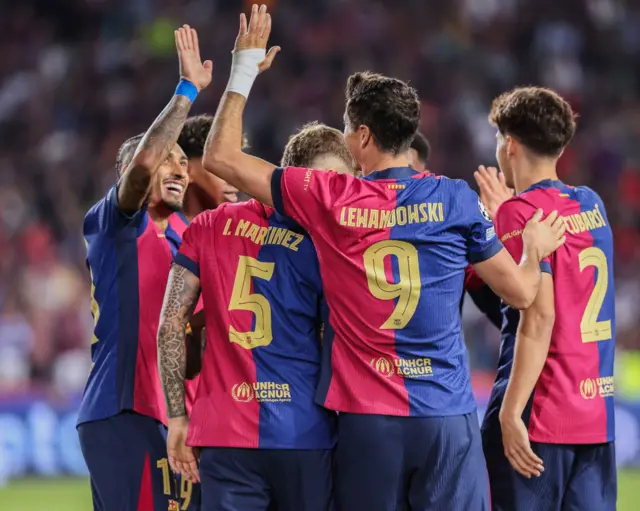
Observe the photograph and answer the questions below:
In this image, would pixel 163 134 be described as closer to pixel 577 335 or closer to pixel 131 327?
pixel 131 327

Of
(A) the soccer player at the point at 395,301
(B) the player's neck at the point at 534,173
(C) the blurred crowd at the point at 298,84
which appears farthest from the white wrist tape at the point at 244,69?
(C) the blurred crowd at the point at 298,84

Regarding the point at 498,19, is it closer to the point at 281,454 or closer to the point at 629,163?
the point at 629,163

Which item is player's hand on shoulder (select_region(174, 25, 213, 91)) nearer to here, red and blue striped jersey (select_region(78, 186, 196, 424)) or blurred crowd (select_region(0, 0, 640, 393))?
red and blue striped jersey (select_region(78, 186, 196, 424))

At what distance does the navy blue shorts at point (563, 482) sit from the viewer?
4.80m

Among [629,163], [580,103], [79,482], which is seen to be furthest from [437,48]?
[79,482]

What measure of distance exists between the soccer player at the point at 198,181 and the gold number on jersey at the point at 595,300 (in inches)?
81.0

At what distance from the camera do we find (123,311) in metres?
5.14

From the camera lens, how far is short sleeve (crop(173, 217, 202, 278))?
15.3ft

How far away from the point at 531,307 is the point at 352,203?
3.00 feet

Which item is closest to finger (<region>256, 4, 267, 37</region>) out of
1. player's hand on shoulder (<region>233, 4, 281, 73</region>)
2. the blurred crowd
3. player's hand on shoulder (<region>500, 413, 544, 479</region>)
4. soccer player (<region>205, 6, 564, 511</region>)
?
player's hand on shoulder (<region>233, 4, 281, 73</region>)

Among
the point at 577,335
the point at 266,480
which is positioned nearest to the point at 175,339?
the point at 266,480

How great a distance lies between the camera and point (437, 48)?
18000 millimetres

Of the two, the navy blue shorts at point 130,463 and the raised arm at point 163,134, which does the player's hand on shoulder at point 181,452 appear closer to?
the navy blue shorts at point 130,463

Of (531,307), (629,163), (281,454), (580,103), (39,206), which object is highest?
(580,103)
